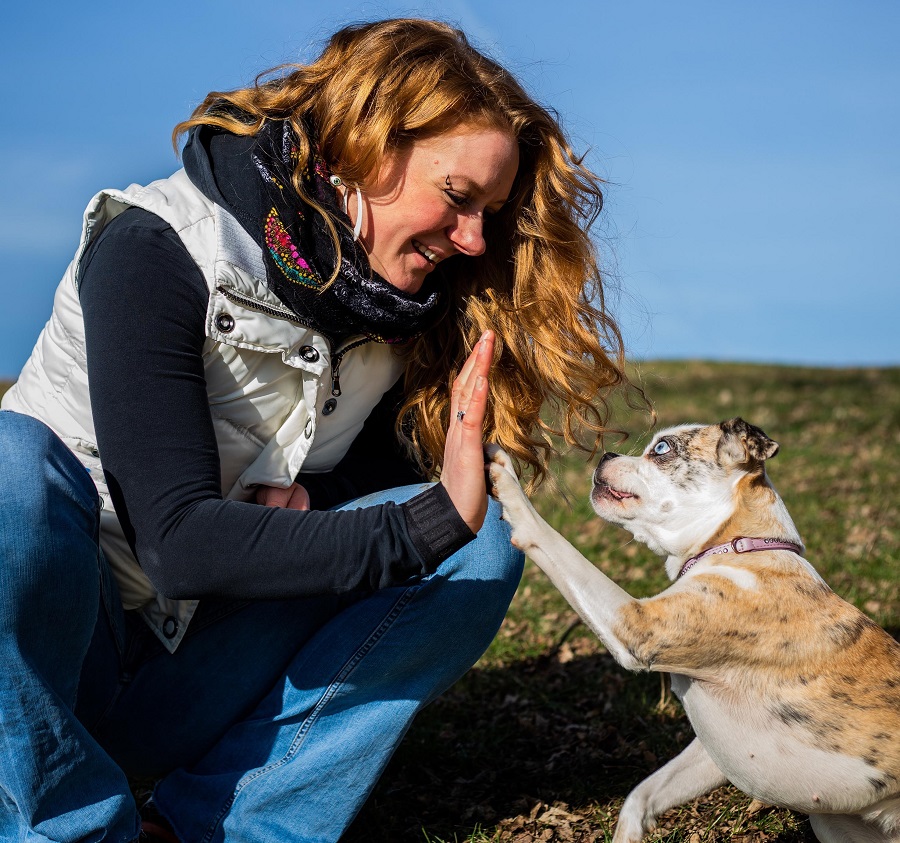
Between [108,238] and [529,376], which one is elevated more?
[108,238]

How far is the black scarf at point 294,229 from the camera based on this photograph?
9.48 feet

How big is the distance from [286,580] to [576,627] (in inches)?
111

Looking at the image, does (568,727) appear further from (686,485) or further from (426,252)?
(426,252)

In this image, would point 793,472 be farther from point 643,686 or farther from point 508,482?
point 508,482

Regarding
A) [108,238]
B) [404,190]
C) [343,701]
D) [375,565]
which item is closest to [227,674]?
[343,701]

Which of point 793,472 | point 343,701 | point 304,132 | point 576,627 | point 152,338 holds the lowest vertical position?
point 793,472

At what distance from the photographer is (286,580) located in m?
2.62

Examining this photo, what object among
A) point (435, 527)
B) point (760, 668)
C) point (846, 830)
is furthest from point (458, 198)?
point (846, 830)

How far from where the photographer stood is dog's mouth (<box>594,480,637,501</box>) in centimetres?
356

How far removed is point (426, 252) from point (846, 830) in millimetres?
2254

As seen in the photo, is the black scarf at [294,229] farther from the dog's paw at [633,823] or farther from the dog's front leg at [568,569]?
the dog's paw at [633,823]

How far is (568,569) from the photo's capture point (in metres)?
2.93

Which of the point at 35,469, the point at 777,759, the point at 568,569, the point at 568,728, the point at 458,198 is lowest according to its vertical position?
the point at 568,728

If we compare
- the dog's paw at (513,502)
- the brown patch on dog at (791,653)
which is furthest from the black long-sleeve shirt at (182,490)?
the brown patch on dog at (791,653)
